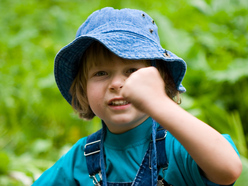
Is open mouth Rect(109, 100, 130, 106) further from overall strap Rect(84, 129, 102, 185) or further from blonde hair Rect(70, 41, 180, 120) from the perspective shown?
overall strap Rect(84, 129, 102, 185)

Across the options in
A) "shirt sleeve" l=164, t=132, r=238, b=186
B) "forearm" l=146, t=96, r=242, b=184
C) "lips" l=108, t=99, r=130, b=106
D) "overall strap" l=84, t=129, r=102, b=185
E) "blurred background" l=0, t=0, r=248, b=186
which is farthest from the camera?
"blurred background" l=0, t=0, r=248, b=186

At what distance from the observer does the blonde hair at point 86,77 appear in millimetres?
1284

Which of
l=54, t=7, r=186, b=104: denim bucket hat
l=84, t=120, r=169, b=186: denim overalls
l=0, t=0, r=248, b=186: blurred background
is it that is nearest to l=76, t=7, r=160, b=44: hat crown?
l=54, t=7, r=186, b=104: denim bucket hat

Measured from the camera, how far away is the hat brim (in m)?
1.17

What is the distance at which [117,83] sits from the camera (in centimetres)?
119

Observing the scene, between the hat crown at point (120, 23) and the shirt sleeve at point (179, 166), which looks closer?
the shirt sleeve at point (179, 166)

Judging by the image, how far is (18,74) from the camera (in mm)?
3559

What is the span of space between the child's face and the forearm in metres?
0.28

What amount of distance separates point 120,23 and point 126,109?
1.02 ft

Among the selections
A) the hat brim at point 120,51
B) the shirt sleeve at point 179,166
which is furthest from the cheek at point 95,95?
the shirt sleeve at point 179,166

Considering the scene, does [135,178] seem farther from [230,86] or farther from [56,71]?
[230,86]

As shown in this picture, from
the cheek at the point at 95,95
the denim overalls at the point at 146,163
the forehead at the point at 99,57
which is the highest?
the forehead at the point at 99,57

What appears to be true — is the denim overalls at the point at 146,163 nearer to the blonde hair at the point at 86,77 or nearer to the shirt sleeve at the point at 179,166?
the shirt sleeve at the point at 179,166

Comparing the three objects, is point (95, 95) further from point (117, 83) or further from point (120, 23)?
point (120, 23)
